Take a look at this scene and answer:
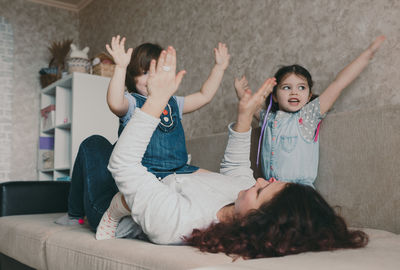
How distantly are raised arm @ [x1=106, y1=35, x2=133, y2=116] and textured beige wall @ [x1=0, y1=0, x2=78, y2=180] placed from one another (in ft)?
9.68

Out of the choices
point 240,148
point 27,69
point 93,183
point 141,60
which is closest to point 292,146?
point 240,148

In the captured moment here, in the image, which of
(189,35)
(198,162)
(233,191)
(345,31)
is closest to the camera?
(233,191)

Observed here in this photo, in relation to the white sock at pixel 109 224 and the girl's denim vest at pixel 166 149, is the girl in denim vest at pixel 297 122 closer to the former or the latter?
the girl's denim vest at pixel 166 149

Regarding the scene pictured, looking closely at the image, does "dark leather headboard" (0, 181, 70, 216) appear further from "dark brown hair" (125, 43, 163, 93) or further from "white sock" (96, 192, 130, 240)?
"white sock" (96, 192, 130, 240)

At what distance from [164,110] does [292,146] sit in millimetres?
562

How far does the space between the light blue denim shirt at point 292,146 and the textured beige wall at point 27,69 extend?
9.93ft

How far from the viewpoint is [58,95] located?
3.55 metres

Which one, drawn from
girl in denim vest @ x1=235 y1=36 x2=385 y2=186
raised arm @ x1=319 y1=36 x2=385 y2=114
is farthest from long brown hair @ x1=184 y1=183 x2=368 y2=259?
raised arm @ x1=319 y1=36 x2=385 y2=114

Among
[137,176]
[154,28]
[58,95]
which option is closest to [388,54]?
[137,176]

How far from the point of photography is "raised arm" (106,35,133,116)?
47.4 inches

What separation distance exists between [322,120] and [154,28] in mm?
2023

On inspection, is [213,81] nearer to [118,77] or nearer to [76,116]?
[118,77]

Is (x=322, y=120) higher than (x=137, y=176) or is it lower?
higher

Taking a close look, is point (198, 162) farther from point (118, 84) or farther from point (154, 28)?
point (154, 28)
